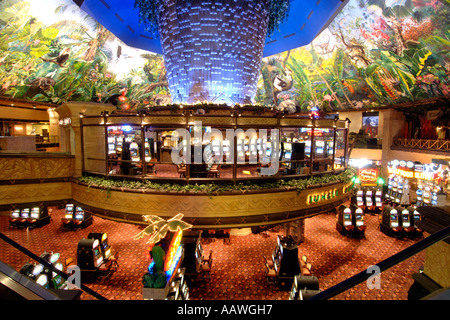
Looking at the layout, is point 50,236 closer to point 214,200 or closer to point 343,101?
point 214,200

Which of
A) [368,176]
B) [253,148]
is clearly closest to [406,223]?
[368,176]

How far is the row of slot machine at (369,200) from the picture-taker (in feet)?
53.6

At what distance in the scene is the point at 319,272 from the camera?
941 cm

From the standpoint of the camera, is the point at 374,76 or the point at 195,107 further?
the point at 374,76

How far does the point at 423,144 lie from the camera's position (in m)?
18.8

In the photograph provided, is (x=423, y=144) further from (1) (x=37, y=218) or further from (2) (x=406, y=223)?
(1) (x=37, y=218)

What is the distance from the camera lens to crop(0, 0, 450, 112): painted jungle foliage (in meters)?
16.4

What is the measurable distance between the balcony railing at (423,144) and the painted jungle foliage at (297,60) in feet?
12.1

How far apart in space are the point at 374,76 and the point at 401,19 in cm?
471

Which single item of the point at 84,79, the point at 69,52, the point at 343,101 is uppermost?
the point at 69,52

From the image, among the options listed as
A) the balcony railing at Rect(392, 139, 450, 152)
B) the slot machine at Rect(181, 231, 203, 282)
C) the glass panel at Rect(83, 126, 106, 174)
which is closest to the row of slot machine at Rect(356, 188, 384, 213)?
the balcony railing at Rect(392, 139, 450, 152)
